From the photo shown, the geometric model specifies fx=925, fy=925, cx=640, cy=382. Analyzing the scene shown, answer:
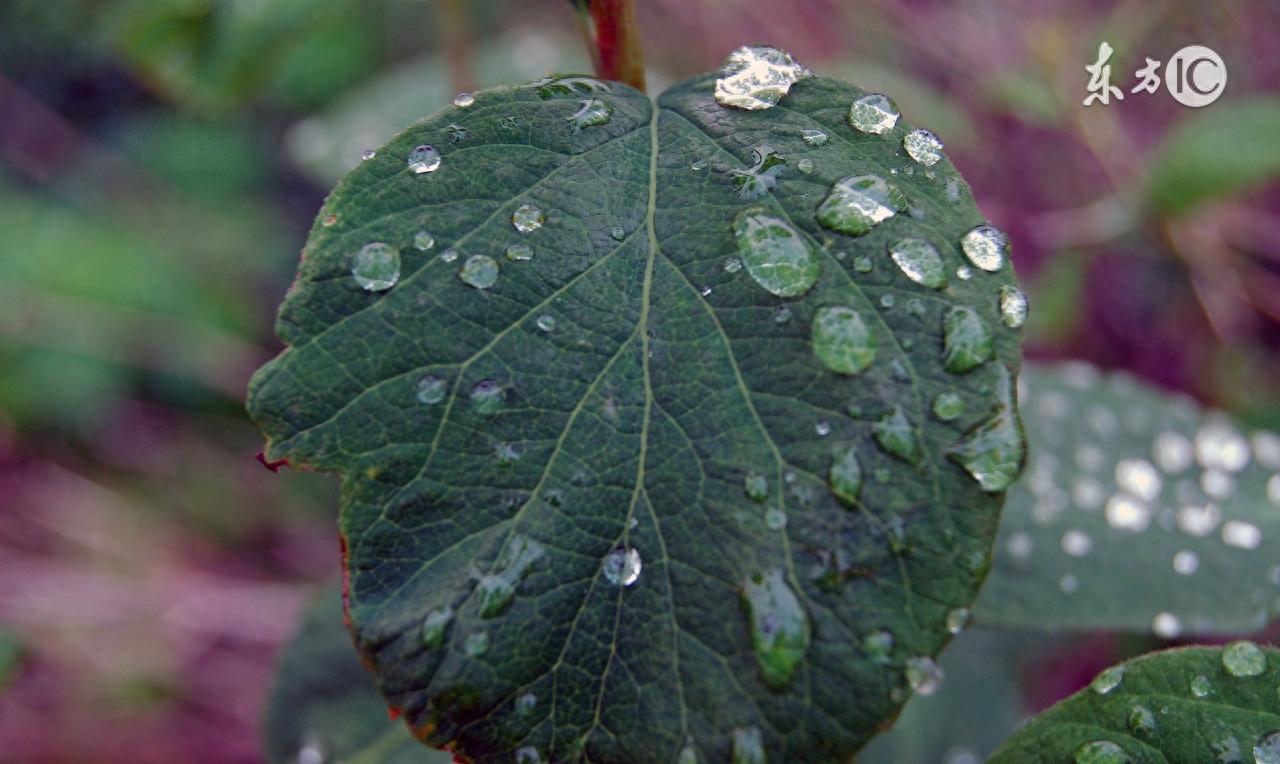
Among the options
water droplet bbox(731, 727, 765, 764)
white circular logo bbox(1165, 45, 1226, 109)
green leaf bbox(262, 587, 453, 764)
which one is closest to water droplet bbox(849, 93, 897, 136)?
water droplet bbox(731, 727, 765, 764)

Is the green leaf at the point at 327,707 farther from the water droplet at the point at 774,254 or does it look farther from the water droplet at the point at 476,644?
the water droplet at the point at 774,254

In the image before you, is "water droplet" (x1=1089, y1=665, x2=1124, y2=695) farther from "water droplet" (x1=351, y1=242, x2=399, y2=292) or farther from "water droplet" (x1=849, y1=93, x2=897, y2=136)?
"water droplet" (x1=351, y1=242, x2=399, y2=292)

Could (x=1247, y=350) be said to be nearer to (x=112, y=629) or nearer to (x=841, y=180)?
(x=841, y=180)

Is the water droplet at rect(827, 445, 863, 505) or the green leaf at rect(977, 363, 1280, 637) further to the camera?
the green leaf at rect(977, 363, 1280, 637)

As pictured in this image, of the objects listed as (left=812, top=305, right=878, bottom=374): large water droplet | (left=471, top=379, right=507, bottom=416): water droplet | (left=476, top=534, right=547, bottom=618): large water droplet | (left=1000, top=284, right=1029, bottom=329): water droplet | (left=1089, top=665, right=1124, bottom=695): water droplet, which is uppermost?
(left=1000, top=284, right=1029, bottom=329): water droplet

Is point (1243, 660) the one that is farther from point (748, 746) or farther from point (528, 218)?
point (528, 218)
